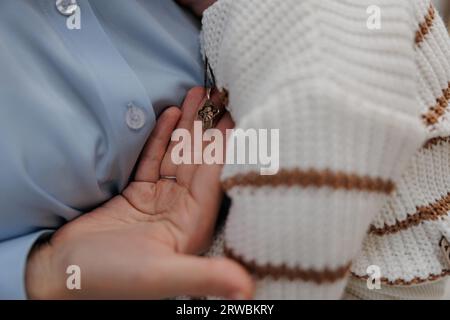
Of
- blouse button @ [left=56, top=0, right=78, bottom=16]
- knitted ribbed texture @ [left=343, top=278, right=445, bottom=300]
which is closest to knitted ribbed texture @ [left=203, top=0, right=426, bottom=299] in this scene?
knitted ribbed texture @ [left=343, top=278, right=445, bottom=300]

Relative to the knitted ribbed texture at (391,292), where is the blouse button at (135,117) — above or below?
above

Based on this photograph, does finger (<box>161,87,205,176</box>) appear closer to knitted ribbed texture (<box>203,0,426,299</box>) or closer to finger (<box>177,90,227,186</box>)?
finger (<box>177,90,227,186</box>)

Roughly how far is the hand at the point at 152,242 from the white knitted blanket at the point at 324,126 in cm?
4

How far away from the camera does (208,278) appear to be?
42 cm

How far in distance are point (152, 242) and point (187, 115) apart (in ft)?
0.62

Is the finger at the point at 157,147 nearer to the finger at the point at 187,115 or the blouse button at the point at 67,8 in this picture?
the finger at the point at 187,115

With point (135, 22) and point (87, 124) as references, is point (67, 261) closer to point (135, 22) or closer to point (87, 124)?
point (87, 124)

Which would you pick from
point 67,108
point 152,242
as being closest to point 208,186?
point 152,242

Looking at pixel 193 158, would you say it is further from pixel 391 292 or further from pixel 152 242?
pixel 391 292

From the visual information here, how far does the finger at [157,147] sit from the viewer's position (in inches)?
23.2

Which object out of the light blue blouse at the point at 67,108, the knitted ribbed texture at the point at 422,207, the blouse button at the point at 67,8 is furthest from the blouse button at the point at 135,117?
the knitted ribbed texture at the point at 422,207

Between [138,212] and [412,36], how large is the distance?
352 millimetres

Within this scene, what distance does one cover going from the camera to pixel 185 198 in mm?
517
